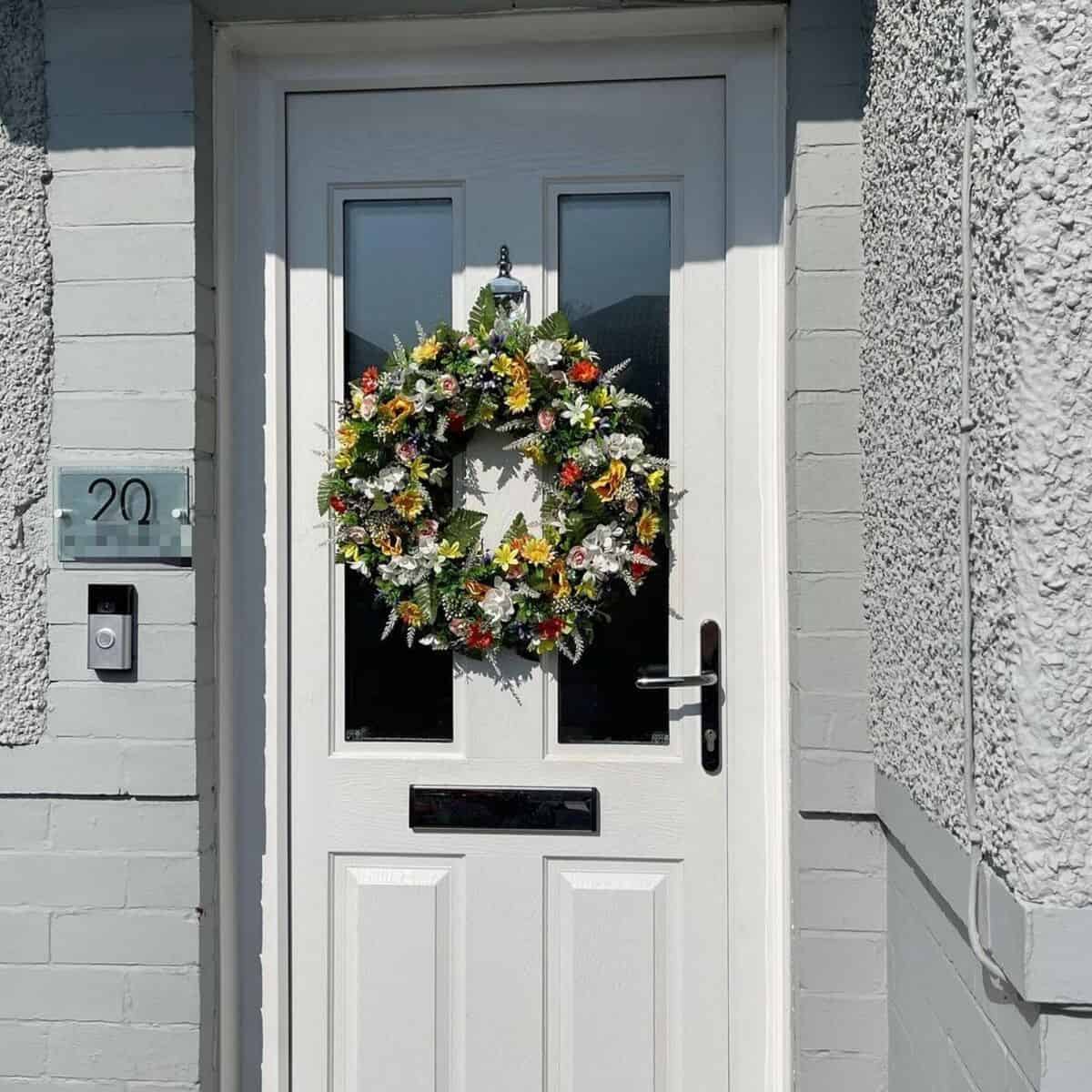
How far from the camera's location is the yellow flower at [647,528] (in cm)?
212

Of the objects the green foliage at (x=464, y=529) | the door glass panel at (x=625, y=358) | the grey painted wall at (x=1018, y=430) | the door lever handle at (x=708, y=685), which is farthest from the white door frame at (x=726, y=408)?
the grey painted wall at (x=1018, y=430)

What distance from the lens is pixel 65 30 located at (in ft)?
6.89

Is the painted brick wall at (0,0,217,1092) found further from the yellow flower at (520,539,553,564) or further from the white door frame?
the yellow flower at (520,539,553,564)

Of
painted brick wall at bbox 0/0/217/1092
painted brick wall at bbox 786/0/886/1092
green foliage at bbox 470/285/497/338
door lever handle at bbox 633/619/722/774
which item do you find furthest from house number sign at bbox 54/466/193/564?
painted brick wall at bbox 786/0/886/1092

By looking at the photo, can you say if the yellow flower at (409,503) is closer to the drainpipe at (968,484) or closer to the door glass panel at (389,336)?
the door glass panel at (389,336)

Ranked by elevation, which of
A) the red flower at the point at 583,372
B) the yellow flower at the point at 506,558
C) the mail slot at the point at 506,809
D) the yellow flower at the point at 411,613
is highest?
the red flower at the point at 583,372

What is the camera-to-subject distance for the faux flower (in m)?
2.12

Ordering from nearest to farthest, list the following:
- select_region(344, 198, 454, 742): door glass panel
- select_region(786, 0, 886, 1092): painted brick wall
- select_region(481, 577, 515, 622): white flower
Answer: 1. select_region(786, 0, 886, 1092): painted brick wall
2. select_region(481, 577, 515, 622): white flower
3. select_region(344, 198, 454, 742): door glass panel

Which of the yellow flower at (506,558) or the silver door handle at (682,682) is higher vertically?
the yellow flower at (506,558)

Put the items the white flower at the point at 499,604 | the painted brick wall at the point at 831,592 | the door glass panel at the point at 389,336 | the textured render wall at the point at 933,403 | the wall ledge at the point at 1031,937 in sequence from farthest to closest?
the door glass panel at the point at 389,336 < the white flower at the point at 499,604 < the painted brick wall at the point at 831,592 < the textured render wall at the point at 933,403 < the wall ledge at the point at 1031,937

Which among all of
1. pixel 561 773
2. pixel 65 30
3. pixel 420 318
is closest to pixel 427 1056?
pixel 561 773

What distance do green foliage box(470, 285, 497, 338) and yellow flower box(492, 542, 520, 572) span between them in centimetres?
43

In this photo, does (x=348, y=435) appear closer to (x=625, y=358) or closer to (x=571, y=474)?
(x=571, y=474)

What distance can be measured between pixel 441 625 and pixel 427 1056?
2.94 feet
